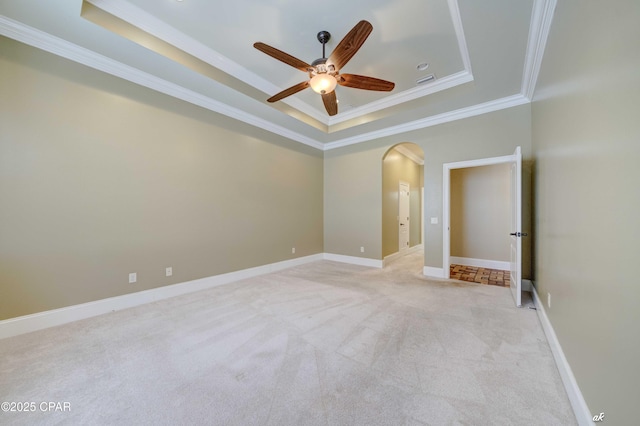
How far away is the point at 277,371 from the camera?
1.77 m

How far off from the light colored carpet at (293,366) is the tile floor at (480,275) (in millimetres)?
1253

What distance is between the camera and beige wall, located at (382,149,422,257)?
551 centimetres

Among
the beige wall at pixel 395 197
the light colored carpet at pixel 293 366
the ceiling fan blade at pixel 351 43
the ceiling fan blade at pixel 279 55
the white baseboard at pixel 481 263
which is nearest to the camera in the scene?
the light colored carpet at pixel 293 366

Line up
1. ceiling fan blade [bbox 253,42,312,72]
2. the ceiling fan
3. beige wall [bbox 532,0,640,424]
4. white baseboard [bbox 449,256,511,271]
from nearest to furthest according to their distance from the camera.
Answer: beige wall [bbox 532,0,640,424] < the ceiling fan < ceiling fan blade [bbox 253,42,312,72] < white baseboard [bbox 449,256,511,271]

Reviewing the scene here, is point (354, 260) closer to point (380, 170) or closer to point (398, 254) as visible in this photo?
point (398, 254)

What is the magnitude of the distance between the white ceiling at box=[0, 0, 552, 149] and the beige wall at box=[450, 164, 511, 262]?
210 centimetres

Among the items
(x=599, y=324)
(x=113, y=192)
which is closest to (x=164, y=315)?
(x=113, y=192)

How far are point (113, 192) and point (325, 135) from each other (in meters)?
4.06

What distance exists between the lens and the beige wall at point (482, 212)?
17.1 feet

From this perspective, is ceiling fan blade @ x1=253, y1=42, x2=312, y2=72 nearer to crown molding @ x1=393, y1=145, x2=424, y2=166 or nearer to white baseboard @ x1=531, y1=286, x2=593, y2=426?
white baseboard @ x1=531, y1=286, x2=593, y2=426

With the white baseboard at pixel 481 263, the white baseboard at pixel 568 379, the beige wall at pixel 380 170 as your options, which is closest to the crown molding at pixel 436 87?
the beige wall at pixel 380 170

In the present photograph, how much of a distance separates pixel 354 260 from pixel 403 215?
2171mm

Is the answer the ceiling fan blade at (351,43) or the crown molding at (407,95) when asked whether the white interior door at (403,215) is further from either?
the ceiling fan blade at (351,43)

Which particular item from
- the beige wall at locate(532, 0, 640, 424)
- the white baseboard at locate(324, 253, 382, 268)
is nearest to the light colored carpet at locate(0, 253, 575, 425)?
the beige wall at locate(532, 0, 640, 424)
